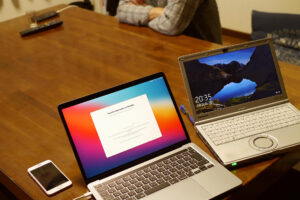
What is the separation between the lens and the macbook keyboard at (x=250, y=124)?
1128mm

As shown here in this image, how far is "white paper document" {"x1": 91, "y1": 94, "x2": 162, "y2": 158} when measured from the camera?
3.47 ft

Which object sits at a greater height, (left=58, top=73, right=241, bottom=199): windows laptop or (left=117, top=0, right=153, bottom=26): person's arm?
(left=117, top=0, right=153, bottom=26): person's arm

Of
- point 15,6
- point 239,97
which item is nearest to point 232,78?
point 239,97

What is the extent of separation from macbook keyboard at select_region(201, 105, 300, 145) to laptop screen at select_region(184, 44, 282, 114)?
5cm

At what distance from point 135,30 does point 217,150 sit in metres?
1.07

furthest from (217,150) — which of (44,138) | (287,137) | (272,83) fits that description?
(44,138)

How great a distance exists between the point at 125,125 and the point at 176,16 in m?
0.92

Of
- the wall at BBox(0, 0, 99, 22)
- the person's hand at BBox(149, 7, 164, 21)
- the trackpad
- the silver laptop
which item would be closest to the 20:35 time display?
the silver laptop

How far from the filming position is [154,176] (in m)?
1.02

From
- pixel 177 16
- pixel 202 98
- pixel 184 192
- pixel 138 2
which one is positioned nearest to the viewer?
pixel 184 192

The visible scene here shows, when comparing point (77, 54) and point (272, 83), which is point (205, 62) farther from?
point (77, 54)

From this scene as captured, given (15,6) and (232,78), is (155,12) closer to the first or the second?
(232,78)

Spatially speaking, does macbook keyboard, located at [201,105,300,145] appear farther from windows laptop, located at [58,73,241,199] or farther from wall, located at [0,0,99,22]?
wall, located at [0,0,99,22]

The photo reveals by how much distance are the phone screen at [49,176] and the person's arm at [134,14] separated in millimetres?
1084
